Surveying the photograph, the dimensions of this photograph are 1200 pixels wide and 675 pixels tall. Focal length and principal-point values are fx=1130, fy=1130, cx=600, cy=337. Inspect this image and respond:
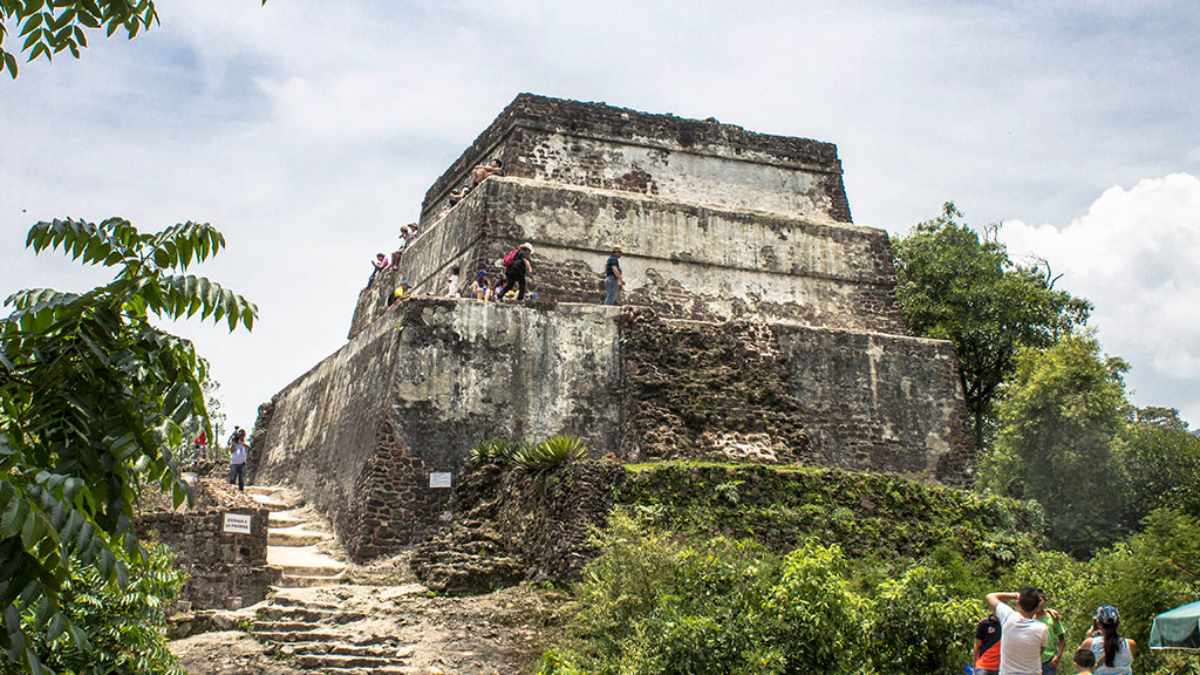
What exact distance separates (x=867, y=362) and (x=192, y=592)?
9.90m

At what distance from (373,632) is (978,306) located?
17754mm

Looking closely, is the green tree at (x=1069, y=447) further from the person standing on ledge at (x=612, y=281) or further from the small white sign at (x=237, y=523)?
the small white sign at (x=237, y=523)

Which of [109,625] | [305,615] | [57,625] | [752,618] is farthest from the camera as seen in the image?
[305,615]

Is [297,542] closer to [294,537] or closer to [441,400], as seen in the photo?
[294,537]

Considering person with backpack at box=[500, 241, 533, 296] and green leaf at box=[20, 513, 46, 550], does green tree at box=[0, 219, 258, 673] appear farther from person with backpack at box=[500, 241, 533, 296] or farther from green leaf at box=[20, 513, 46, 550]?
person with backpack at box=[500, 241, 533, 296]

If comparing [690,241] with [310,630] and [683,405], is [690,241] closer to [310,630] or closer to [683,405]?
[683,405]

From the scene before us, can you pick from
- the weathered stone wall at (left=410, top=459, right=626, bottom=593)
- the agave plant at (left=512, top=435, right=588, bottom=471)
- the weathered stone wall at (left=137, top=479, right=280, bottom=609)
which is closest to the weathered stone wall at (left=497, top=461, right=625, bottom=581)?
the weathered stone wall at (left=410, top=459, right=626, bottom=593)

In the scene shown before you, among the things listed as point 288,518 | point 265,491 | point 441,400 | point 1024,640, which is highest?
point 441,400

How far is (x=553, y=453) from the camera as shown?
12141mm

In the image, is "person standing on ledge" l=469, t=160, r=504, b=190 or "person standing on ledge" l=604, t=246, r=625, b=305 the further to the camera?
"person standing on ledge" l=469, t=160, r=504, b=190

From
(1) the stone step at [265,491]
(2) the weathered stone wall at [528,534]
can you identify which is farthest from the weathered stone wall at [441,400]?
(2) the weathered stone wall at [528,534]

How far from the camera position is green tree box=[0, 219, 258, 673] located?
11.7ft

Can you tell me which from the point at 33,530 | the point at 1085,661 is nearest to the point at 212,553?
the point at 1085,661

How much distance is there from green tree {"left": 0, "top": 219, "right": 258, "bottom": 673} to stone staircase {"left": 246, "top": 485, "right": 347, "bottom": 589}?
7.94 m
